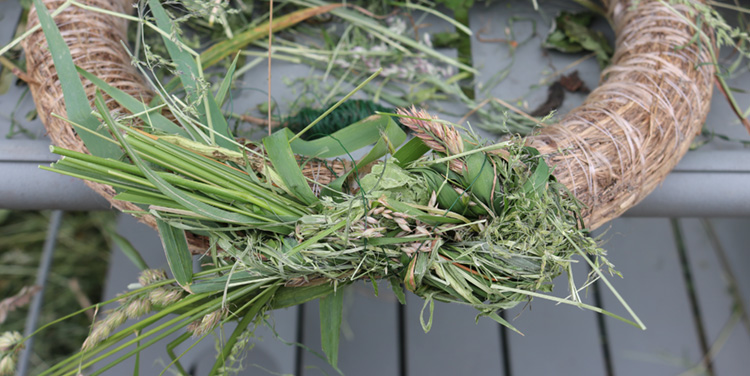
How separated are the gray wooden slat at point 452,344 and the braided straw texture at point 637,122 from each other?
0.56m

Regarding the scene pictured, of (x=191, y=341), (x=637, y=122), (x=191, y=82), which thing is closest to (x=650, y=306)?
(x=637, y=122)

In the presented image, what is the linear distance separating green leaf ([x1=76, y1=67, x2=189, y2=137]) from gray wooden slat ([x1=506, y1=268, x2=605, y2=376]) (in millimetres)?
794

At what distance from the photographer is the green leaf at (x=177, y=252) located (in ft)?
1.64

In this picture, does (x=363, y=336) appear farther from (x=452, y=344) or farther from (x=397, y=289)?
(x=397, y=289)

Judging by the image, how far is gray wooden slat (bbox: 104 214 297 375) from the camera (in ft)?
3.12

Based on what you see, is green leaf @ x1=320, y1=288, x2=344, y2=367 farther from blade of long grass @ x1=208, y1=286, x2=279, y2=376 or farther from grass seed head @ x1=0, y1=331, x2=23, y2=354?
grass seed head @ x1=0, y1=331, x2=23, y2=354

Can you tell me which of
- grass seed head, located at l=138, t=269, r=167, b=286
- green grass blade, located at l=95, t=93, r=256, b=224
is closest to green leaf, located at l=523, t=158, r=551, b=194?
green grass blade, located at l=95, t=93, r=256, b=224

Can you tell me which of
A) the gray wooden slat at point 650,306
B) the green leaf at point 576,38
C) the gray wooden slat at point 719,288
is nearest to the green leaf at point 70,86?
the green leaf at point 576,38

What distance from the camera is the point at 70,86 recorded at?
1.69 feet

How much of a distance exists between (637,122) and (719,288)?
80 centimetres

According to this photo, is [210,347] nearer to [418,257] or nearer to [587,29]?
[418,257]

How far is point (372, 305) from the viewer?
1134 millimetres

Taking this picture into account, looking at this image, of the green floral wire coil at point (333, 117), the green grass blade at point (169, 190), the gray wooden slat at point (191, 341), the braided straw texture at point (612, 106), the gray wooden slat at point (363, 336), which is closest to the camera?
the green grass blade at point (169, 190)

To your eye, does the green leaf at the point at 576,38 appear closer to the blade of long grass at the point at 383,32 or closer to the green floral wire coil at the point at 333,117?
the blade of long grass at the point at 383,32
